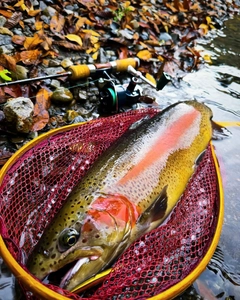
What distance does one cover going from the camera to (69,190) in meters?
2.71

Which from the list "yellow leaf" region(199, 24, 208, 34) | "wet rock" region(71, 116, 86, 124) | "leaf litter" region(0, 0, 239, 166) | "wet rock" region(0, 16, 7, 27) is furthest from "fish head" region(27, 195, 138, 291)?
"yellow leaf" region(199, 24, 208, 34)

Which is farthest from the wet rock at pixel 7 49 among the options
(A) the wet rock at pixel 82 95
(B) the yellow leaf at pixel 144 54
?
(B) the yellow leaf at pixel 144 54

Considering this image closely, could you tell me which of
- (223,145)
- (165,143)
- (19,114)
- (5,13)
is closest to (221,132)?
(223,145)

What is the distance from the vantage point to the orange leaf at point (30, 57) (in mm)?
4516

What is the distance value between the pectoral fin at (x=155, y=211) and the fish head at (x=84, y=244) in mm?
149

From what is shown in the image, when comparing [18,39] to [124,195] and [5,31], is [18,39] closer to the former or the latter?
[5,31]

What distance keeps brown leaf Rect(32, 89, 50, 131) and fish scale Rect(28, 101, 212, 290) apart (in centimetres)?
117

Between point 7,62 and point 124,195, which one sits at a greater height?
point 124,195

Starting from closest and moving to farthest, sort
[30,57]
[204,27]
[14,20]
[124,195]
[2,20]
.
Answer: [124,195] < [30,57] < [2,20] < [14,20] < [204,27]

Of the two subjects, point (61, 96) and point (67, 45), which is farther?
point (67, 45)

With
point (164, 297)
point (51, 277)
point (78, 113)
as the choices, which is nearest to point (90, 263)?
point (51, 277)

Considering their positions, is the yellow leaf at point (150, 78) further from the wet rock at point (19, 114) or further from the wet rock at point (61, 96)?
the wet rock at point (19, 114)

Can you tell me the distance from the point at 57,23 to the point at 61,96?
1739 mm

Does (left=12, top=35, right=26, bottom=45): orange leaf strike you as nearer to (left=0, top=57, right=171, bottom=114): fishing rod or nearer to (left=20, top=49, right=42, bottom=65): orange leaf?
(left=20, top=49, right=42, bottom=65): orange leaf
